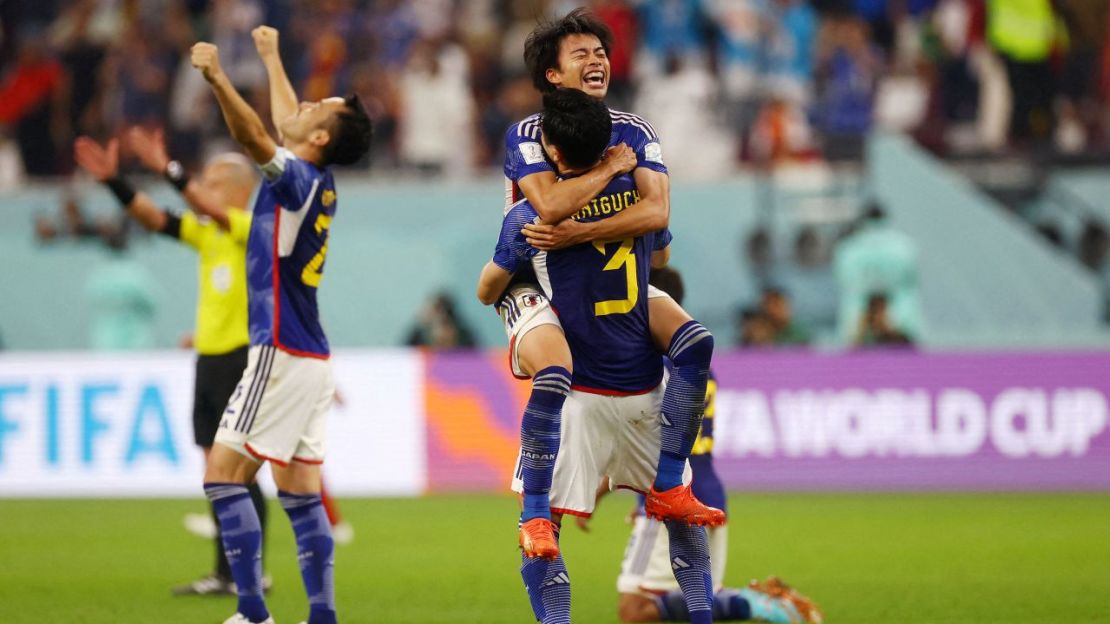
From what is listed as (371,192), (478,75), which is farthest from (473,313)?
(478,75)

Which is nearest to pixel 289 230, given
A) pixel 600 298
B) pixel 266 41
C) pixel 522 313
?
pixel 266 41

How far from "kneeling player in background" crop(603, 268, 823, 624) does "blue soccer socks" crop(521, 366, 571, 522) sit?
161cm

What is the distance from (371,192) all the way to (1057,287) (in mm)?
7331

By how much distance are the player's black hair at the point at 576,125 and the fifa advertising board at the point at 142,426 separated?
30.0 feet

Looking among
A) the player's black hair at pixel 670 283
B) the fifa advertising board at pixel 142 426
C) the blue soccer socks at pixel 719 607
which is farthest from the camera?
the fifa advertising board at pixel 142 426

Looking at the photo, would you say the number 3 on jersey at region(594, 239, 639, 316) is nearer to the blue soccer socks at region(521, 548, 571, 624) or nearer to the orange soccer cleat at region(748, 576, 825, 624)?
the blue soccer socks at region(521, 548, 571, 624)

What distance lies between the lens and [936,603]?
8.40 meters

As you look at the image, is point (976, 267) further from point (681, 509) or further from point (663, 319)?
point (681, 509)

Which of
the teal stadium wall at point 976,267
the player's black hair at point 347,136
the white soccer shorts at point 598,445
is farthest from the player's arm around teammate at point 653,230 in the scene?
the teal stadium wall at point 976,267

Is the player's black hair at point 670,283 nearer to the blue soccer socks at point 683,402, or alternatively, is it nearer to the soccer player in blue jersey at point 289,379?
the blue soccer socks at point 683,402

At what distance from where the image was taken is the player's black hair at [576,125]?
602cm

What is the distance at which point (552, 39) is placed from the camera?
6441 millimetres

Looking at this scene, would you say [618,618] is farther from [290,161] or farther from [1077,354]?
[1077,354]

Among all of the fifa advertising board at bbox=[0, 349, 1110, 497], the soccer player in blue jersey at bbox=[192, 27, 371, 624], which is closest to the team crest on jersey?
the soccer player in blue jersey at bbox=[192, 27, 371, 624]
